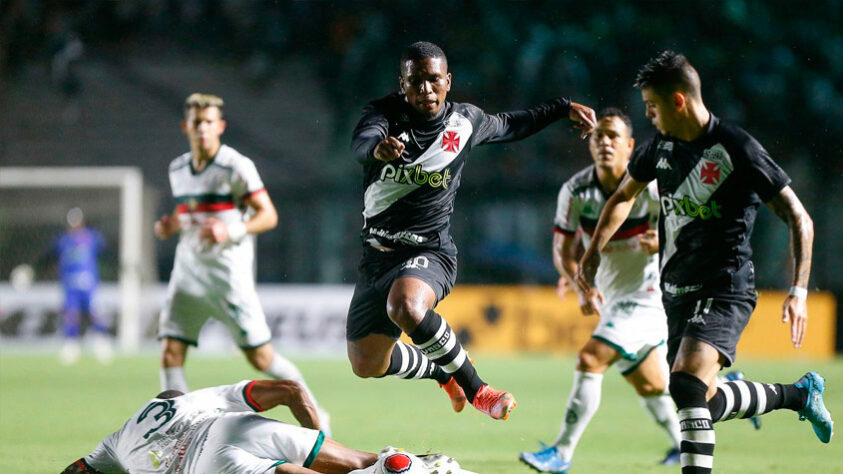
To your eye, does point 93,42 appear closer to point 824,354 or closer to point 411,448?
point 824,354

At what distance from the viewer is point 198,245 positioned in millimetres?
7414

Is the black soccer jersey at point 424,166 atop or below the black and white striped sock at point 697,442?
atop

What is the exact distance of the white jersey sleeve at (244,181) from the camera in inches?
291

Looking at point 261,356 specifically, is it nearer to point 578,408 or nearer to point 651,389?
point 578,408

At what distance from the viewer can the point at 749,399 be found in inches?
208

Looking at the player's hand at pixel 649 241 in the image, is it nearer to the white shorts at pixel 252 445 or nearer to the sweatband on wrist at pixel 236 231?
the sweatband on wrist at pixel 236 231

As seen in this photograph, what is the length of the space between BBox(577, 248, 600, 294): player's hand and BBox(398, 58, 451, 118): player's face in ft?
3.67

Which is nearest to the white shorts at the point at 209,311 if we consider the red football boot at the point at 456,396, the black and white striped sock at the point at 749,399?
the red football boot at the point at 456,396

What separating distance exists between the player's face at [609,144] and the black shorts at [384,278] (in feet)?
4.48

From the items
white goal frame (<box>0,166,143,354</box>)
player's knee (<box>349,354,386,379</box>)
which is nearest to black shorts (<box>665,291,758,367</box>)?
player's knee (<box>349,354,386,379</box>)

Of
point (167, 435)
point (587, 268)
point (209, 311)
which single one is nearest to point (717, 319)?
point (587, 268)

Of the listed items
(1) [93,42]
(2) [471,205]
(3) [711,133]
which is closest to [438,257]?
(3) [711,133]

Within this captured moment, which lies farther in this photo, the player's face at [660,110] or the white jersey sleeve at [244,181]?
the white jersey sleeve at [244,181]

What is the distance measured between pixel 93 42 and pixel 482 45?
886 centimetres
